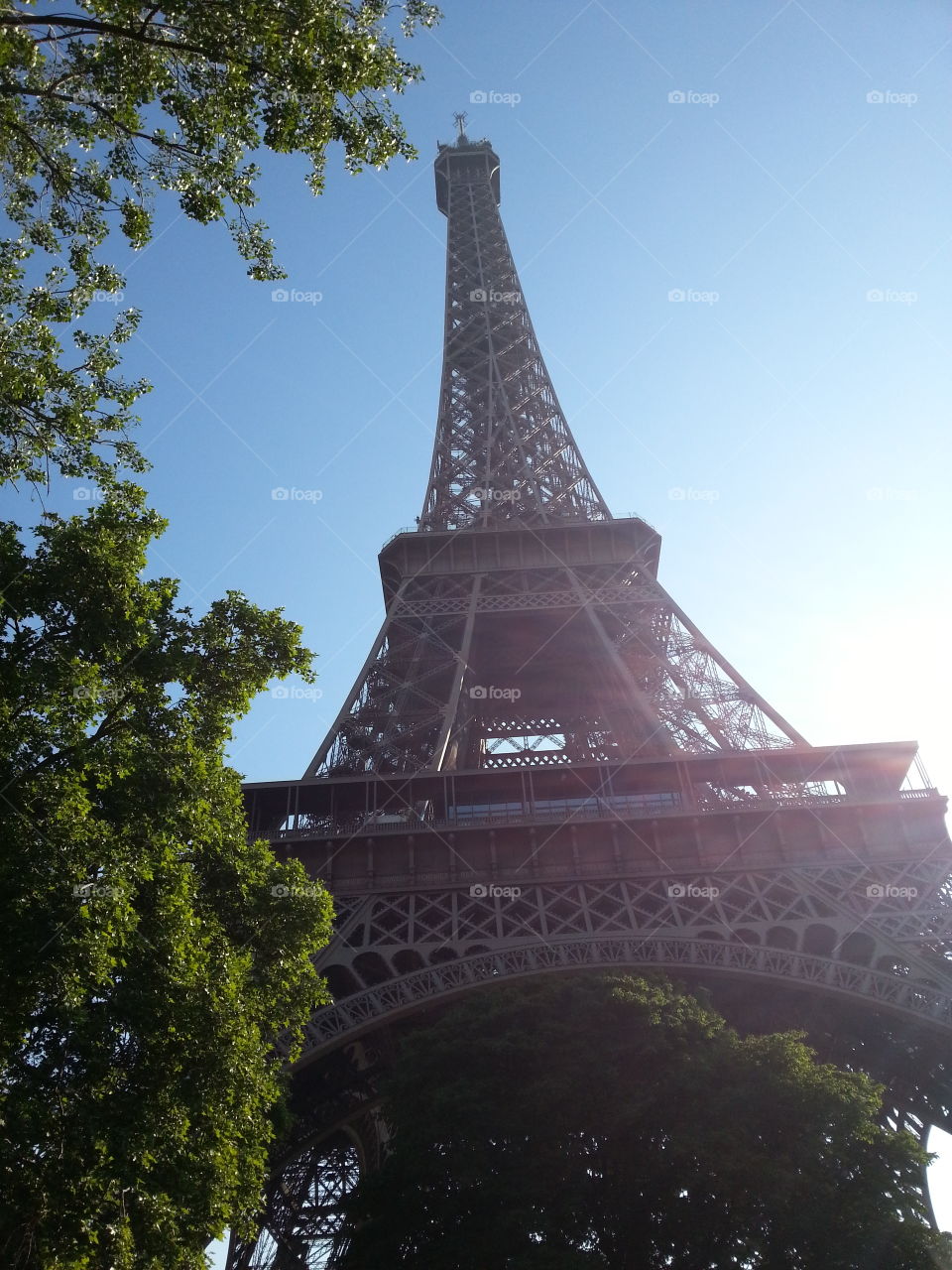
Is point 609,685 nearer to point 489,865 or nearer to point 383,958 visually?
point 489,865

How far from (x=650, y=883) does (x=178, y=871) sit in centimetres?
1980

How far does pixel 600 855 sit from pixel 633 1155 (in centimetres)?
1082

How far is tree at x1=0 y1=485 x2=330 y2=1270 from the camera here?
1109 cm

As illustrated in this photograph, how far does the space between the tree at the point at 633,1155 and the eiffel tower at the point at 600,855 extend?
3.90 meters

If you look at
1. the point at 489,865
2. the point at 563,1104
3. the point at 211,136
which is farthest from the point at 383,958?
the point at 211,136

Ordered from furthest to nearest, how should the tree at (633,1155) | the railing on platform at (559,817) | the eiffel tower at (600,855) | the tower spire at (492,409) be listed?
the tower spire at (492,409) < the railing on platform at (559,817) < the eiffel tower at (600,855) < the tree at (633,1155)

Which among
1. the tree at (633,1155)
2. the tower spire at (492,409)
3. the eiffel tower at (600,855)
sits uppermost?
the tower spire at (492,409)

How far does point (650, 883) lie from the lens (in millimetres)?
29906

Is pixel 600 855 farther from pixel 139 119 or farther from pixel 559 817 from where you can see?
pixel 139 119

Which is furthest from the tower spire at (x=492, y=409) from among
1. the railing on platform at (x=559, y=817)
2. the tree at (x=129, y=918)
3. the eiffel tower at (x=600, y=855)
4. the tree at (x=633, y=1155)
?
the tree at (x=129, y=918)

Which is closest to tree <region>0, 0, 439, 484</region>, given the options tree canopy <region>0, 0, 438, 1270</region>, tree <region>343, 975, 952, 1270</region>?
tree canopy <region>0, 0, 438, 1270</region>

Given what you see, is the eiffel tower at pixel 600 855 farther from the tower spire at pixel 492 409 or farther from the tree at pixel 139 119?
the tree at pixel 139 119

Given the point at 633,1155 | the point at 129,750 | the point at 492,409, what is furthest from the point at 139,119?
the point at 492,409

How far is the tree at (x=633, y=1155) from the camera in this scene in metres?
18.9
